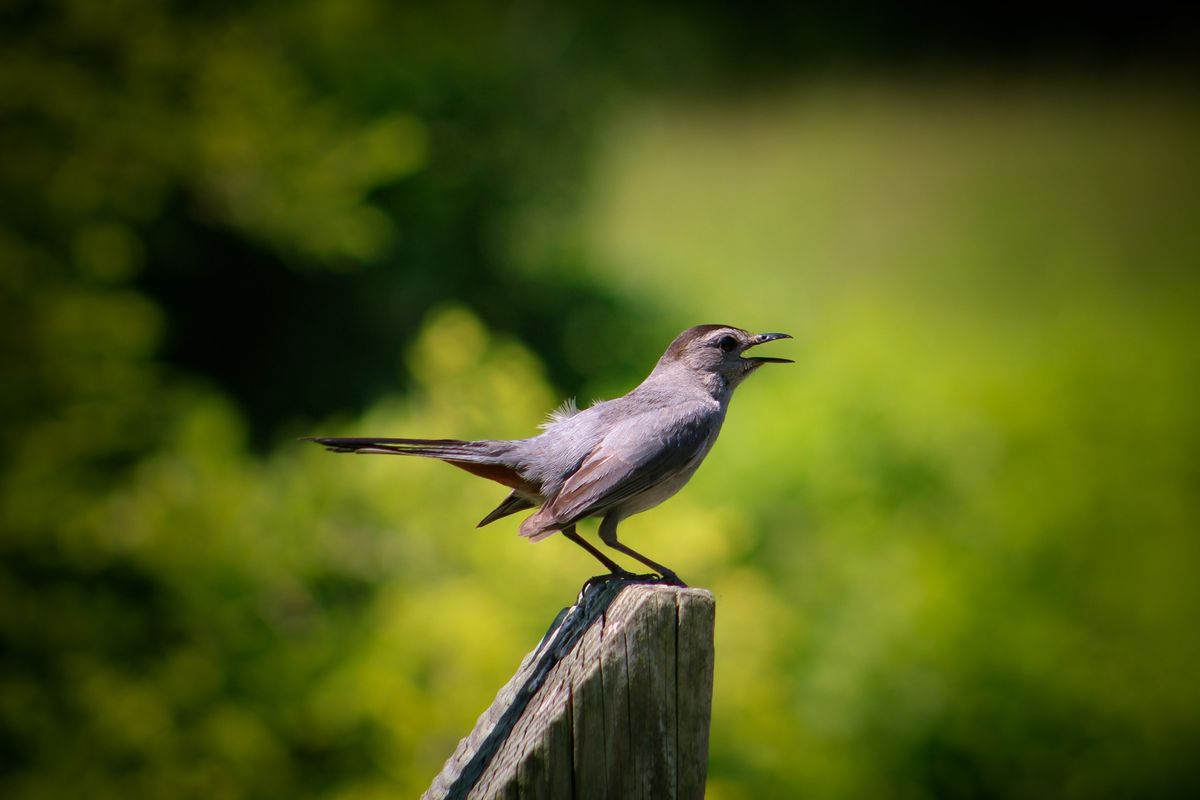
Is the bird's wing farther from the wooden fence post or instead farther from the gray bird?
the wooden fence post

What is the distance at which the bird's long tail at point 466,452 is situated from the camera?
212cm

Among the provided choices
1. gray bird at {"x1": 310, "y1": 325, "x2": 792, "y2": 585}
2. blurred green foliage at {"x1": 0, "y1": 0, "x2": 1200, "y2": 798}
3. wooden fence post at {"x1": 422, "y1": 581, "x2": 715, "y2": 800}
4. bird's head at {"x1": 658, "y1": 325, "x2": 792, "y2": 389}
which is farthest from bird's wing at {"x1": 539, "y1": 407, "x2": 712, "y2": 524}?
blurred green foliage at {"x1": 0, "y1": 0, "x2": 1200, "y2": 798}

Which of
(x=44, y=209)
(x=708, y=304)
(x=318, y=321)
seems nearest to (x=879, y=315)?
(x=708, y=304)

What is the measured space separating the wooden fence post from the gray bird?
578 mm

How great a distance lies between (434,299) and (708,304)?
1.79 metres

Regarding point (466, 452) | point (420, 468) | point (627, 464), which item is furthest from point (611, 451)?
point (420, 468)

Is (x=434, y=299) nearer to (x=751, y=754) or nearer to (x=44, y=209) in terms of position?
(x=44, y=209)

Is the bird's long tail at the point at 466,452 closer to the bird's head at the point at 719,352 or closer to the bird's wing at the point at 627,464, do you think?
the bird's wing at the point at 627,464

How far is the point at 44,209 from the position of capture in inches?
179

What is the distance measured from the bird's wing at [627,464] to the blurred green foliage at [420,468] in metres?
1.56

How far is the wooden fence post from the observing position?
144cm

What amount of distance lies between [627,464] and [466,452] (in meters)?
0.37

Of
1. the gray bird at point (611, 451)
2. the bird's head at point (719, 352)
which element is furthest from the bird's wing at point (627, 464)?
the bird's head at point (719, 352)

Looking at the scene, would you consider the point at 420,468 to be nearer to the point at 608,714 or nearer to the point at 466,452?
the point at 466,452
